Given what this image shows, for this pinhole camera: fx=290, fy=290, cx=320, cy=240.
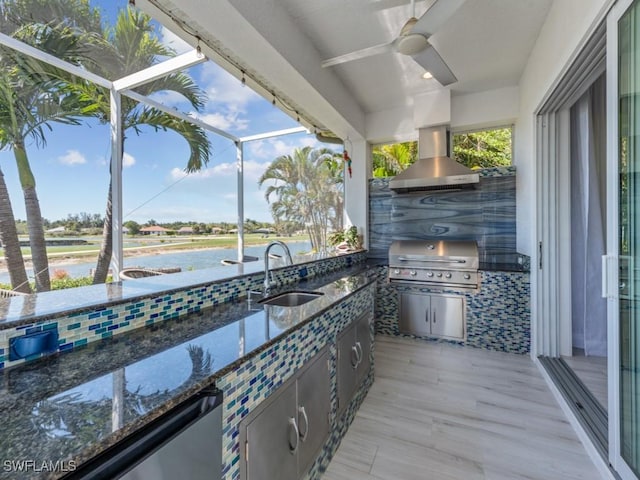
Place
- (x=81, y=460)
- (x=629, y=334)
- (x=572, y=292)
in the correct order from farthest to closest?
(x=572, y=292)
(x=629, y=334)
(x=81, y=460)

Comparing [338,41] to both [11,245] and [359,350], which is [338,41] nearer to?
[359,350]

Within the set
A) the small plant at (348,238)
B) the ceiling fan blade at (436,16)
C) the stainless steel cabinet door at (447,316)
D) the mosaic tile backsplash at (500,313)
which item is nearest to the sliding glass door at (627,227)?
the ceiling fan blade at (436,16)

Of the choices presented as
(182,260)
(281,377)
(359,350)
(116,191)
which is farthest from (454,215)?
(116,191)

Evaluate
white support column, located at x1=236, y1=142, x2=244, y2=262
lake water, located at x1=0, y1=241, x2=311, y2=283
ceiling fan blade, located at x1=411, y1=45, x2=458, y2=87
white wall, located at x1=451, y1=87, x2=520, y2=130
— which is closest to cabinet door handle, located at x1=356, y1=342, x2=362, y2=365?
lake water, located at x1=0, y1=241, x2=311, y2=283

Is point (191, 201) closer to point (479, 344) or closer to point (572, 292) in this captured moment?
point (479, 344)

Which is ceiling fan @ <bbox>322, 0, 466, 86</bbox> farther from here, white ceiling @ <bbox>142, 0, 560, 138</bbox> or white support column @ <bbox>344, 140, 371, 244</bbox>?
white support column @ <bbox>344, 140, 371, 244</bbox>

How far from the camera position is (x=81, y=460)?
0.52 metres

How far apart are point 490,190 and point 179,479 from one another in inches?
152

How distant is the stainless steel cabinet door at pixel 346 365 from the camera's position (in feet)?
5.78

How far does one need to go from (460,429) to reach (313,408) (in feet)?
3.59

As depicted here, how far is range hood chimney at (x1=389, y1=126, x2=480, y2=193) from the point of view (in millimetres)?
3246

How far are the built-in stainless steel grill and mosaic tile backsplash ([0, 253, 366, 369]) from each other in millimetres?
2086

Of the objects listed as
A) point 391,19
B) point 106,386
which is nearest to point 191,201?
point 391,19

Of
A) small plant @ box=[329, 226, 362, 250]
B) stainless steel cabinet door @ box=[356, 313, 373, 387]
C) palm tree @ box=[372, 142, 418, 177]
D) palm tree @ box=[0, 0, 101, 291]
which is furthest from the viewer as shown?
palm tree @ box=[372, 142, 418, 177]
